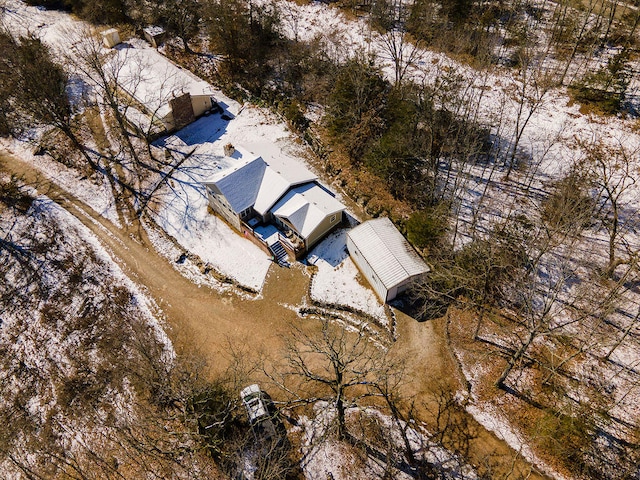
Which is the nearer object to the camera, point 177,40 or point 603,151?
point 603,151

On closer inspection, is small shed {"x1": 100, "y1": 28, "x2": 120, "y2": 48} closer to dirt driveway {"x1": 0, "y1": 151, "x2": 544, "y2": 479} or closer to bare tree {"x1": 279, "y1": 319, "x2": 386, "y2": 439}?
dirt driveway {"x1": 0, "y1": 151, "x2": 544, "y2": 479}

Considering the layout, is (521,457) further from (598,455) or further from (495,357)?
(495,357)

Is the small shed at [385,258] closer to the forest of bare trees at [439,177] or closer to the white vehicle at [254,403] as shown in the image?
the forest of bare trees at [439,177]

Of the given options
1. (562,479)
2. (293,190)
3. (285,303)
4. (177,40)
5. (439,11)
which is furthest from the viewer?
(177,40)

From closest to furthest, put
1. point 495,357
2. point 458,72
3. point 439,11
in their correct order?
point 495,357
point 458,72
point 439,11

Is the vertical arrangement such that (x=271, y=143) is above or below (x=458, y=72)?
below

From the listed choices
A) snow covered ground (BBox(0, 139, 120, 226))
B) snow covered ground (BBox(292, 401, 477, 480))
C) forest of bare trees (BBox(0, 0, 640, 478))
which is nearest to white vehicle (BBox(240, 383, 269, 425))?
forest of bare trees (BBox(0, 0, 640, 478))

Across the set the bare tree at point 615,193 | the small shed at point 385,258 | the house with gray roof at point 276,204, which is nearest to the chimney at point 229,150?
the house with gray roof at point 276,204

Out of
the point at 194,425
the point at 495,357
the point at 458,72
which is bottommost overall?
the point at 194,425

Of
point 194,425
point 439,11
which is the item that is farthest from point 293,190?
point 439,11
